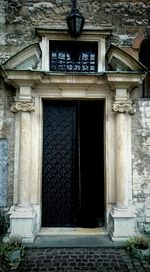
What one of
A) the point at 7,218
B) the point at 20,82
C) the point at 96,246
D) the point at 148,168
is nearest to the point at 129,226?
the point at 96,246

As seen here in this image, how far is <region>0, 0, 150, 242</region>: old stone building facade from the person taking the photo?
207 inches

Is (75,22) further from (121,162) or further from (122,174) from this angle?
(122,174)

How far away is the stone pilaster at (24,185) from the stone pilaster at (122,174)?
1616 mm

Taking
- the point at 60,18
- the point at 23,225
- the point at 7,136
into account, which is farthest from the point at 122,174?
the point at 60,18

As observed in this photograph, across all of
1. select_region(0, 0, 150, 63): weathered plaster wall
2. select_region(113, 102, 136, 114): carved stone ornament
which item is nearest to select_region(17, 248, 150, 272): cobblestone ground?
select_region(113, 102, 136, 114): carved stone ornament

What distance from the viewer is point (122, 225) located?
510 cm

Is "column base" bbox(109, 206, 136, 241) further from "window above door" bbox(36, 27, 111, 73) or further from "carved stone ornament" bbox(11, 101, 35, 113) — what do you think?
"window above door" bbox(36, 27, 111, 73)

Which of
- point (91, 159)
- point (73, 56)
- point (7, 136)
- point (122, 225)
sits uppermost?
point (73, 56)

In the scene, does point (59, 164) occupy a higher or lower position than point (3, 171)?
higher

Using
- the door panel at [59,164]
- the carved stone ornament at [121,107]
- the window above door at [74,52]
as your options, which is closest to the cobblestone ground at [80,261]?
the door panel at [59,164]

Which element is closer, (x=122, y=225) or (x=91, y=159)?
(x=122, y=225)

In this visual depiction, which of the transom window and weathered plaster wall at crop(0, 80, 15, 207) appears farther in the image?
the transom window

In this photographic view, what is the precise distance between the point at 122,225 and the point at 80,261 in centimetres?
119

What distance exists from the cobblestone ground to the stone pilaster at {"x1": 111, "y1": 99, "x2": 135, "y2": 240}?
1.84ft
